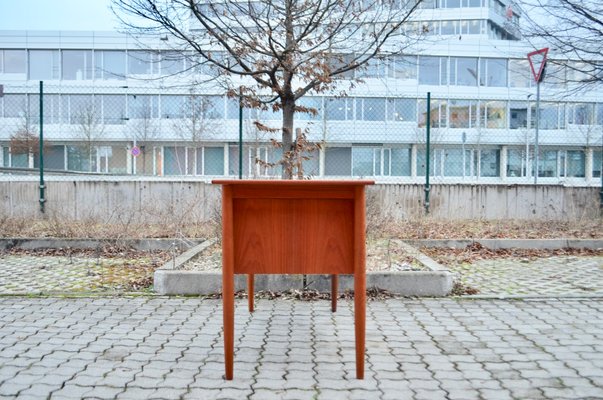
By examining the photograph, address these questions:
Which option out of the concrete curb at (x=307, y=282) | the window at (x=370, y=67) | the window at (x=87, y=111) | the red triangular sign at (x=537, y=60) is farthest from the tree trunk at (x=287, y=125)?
the window at (x=87, y=111)

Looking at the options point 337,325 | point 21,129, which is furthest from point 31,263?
point 21,129

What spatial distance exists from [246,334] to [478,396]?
1.84 meters

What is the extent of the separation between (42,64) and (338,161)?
3366 centimetres

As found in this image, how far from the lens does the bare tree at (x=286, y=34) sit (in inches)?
280

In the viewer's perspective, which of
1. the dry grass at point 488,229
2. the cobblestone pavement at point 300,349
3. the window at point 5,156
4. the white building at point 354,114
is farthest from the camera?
the window at point 5,156

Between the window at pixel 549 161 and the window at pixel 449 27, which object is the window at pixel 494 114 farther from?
the window at pixel 449 27

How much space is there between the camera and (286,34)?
24.2 ft

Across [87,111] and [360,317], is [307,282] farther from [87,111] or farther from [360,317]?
[87,111]

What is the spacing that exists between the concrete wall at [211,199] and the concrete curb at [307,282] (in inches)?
161

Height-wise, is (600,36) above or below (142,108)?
below

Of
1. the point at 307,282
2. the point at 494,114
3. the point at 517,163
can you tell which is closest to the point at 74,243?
the point at 307,282

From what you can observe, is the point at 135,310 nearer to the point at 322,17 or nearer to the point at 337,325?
the point at 337,325

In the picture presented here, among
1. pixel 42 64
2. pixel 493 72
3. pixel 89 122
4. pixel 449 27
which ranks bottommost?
pixel 89 122

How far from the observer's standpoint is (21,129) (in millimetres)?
18266
